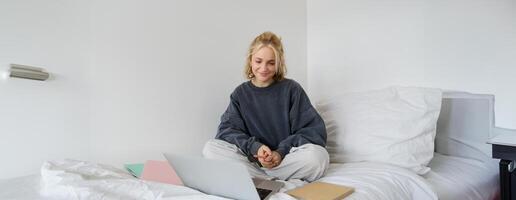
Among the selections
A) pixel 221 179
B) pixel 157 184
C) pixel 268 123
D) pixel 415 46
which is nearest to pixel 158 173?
pixel 157 184

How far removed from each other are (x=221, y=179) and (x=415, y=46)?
1.10m

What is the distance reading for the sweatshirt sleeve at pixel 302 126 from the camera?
1.04 m

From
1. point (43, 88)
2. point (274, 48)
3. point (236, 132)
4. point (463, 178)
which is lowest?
point (463, 178)

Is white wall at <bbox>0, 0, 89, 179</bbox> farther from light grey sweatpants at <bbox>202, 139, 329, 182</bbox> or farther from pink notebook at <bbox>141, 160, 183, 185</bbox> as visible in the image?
light grey sweatpants at <bbox>202, 139, 329, 182</bbox>

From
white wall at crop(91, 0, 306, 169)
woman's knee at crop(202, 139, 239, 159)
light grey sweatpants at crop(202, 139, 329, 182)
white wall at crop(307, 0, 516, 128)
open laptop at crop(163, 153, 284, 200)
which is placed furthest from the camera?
white wall at crop(307, 0, 516, 128)

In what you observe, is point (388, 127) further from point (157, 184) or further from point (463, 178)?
point (157, 184)

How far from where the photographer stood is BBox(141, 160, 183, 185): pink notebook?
0.85 meters

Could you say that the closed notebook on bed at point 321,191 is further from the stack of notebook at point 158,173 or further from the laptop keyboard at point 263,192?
the stack of notebook at point 158,173

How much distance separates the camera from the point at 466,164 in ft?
3.88

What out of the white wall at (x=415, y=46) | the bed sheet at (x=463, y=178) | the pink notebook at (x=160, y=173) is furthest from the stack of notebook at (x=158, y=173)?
the white wall at (x=415, y=46)

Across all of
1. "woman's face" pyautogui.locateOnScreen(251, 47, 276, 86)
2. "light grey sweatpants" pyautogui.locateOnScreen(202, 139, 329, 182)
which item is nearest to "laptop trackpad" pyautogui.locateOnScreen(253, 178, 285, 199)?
"light grey sweatpants" pyautogui.locateOnScreen(202, 139, 329, 182)

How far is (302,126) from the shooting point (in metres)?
1.11

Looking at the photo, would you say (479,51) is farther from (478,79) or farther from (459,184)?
(459,184)

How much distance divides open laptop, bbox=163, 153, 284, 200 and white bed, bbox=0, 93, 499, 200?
4 centimetres
